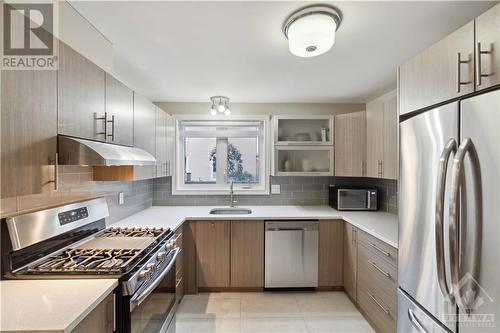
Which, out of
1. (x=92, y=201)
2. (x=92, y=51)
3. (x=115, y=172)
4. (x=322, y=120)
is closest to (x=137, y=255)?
(x=92, y=201)

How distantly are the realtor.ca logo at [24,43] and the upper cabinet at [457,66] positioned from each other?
1.85m

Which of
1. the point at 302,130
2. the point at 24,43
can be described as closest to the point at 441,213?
the point at 24,43

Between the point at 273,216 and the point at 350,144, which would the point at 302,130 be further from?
the point at 273,216

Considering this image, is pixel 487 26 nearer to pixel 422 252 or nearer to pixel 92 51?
pixel 422 252

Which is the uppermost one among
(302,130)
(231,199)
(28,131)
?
(302,130)

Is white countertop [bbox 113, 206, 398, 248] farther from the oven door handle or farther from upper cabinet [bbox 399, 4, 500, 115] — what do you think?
upper cabinet [bbox 399, 4, 500, 115]

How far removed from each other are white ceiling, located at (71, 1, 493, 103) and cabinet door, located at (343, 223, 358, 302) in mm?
1594

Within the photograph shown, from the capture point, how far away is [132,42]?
5.59 ft

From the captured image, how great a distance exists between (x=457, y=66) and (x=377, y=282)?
1673 millimetres

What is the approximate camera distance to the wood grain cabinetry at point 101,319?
3.13ft

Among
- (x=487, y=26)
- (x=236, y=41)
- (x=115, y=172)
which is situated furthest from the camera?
(x=115, y=172)

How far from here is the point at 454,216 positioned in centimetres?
101

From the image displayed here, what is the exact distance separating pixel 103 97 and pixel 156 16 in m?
0.59

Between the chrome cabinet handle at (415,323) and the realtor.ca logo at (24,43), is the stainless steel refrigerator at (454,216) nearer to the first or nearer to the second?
the chrome cabinet handle at (415,323)
